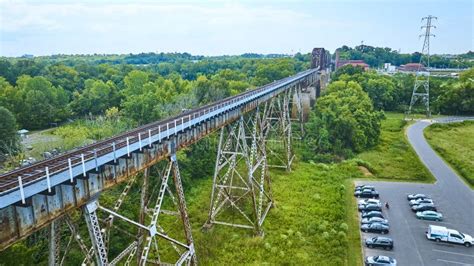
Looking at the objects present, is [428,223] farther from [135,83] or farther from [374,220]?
[135,83]

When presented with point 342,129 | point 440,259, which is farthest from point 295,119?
point 440,259

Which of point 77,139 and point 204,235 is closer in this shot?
point 204,235

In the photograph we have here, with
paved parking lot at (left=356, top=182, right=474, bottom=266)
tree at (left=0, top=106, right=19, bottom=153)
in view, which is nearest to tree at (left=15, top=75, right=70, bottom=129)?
tree at (left=0, top=106, right=19, bottom=153)

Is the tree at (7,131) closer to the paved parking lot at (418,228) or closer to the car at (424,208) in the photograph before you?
the paved parking lot at (418,228)

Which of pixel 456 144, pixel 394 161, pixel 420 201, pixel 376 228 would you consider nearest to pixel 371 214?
pixel 376 228

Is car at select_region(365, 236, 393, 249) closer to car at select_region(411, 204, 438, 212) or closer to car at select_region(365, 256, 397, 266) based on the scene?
car at select_region(365, 256, 397, 266)

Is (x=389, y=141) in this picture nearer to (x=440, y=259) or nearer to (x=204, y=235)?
(x=440, y=259)
